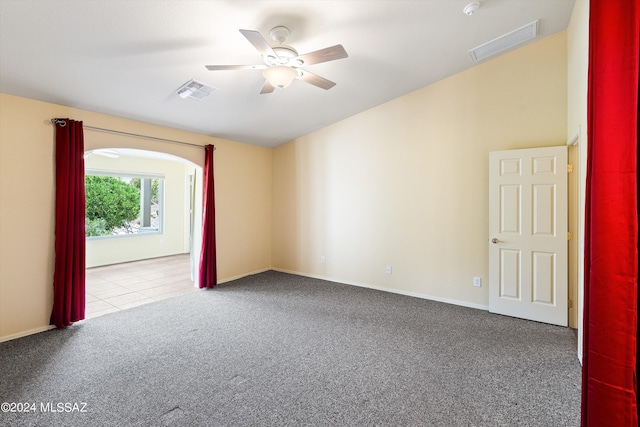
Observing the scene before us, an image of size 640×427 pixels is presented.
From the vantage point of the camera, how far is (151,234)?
25.3 feet

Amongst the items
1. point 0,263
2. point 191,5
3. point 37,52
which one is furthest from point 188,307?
point 191,5

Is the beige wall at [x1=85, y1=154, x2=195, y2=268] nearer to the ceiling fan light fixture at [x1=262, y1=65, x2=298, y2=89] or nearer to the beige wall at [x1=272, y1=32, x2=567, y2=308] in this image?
the beige wall at [x1=272, y1=32, x2=567, y2=308]

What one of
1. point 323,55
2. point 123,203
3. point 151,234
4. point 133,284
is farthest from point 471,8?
point 123,203

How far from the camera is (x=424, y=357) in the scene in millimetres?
2691

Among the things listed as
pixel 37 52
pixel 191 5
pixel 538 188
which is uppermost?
pixel 191 5

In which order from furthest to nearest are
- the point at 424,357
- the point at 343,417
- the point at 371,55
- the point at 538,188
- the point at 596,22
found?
the point at 538,188 < the point at 371,55 < the point at 424,357 < the point at 343,417 < the point at 596,22

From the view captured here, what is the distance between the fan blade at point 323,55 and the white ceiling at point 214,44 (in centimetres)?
45

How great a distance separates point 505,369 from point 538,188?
2.15m

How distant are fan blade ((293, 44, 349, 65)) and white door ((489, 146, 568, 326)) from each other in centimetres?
253

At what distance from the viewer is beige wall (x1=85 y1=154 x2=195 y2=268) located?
6707 millimetres

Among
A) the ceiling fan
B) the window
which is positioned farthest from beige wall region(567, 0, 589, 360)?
the window

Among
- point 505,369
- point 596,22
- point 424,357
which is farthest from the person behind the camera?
point 424,357

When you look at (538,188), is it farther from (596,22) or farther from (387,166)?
(596,22)

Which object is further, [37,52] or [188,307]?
[188,307]
